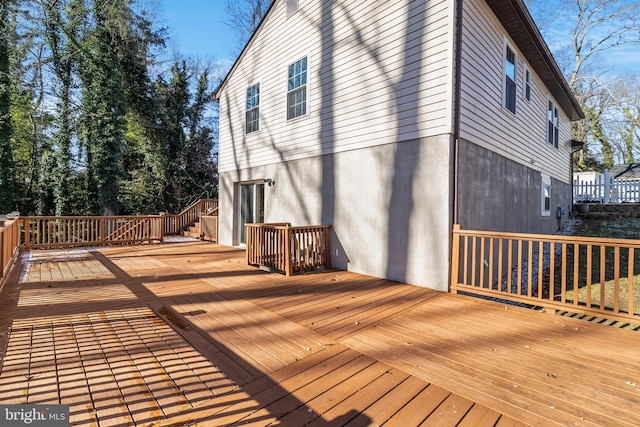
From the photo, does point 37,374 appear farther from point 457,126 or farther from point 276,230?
point 457,126

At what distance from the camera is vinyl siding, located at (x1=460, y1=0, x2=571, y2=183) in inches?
199

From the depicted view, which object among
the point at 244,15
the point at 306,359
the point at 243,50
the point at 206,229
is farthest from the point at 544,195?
the point at 244,15

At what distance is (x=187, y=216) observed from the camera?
1344cm

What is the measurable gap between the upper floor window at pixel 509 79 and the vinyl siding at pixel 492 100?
16 cm

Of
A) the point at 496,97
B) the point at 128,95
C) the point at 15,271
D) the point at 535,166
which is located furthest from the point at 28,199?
the point at 535,166

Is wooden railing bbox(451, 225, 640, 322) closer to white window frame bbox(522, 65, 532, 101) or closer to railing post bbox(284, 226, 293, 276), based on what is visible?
railing post bbox(284, 226, 293, 276)

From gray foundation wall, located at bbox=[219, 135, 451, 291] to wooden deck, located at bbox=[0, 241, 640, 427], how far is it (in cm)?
66

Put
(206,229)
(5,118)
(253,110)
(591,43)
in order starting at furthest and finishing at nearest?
1. (591,43)
2. (5,118)
3. (206,229)
4. (253,110)

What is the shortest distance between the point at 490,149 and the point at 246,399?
224 inches

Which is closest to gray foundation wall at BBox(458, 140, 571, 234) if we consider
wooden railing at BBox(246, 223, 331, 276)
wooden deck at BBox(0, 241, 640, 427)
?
wooden deck at BBox(0, 241, 640, 427)

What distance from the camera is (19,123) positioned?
14.2 metres

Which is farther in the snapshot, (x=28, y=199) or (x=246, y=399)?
(x=28, y=199)

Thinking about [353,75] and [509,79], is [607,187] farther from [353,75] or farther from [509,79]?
[353,75]

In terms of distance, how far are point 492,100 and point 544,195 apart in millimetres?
4843
